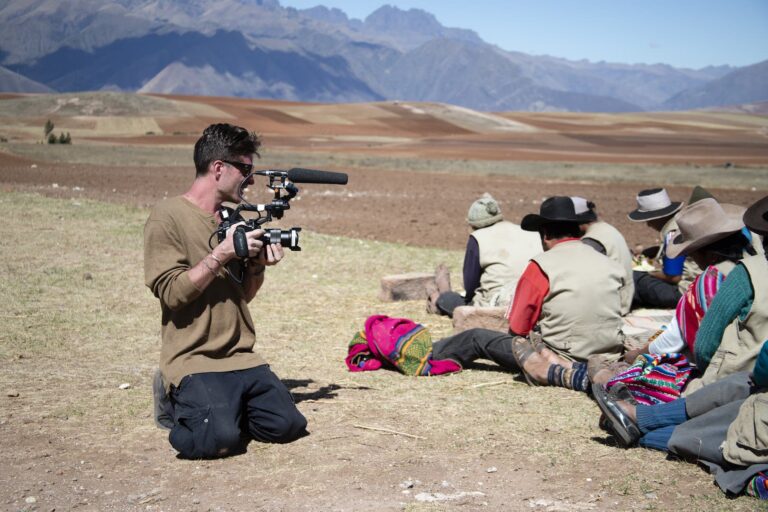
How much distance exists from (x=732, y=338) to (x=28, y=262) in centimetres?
886

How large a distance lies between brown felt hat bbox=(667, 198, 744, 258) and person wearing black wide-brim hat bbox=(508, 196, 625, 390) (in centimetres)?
100

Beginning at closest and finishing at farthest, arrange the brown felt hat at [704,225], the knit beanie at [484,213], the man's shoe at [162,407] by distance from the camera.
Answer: the brown felt hat at [704,225], the man's shoe at [162,407], the knit beanie at [484,213]

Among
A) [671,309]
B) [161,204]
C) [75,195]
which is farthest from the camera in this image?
[75,195]

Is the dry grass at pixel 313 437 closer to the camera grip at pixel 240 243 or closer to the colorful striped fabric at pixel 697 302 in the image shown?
the colorful striped fabric at pixel 697 302

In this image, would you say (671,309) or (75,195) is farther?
(75,195)

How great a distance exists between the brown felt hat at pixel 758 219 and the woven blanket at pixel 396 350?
283 cm

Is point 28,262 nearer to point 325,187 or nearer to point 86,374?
point 86,374

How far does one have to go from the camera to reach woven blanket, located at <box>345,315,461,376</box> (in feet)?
22.6

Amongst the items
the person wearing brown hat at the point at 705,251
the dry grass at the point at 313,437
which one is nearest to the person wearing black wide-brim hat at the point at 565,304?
the dry grass at the point at 313,437

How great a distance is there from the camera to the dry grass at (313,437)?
4.42m

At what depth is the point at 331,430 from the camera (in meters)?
5.50

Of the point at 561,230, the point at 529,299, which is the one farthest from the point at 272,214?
the point at 561,230

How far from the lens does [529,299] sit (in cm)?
628

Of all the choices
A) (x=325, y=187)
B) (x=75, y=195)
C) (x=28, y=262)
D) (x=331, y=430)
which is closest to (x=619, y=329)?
(x=331, y=430)
